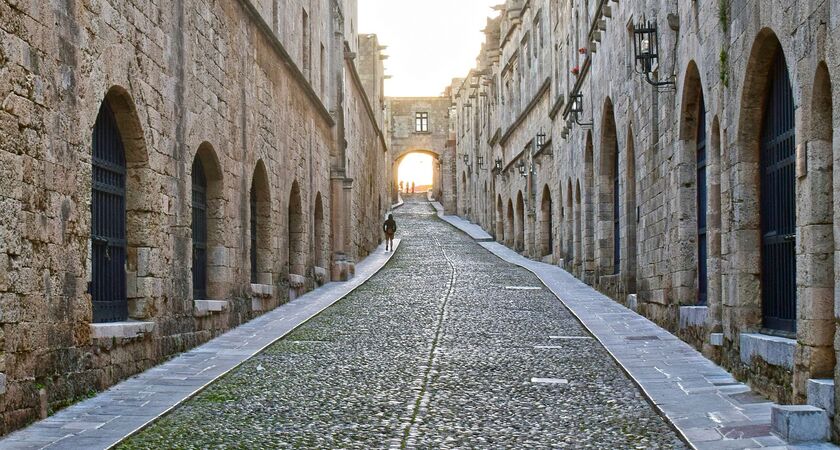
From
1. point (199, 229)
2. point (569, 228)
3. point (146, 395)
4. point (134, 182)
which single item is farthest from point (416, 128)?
point (146, 395)

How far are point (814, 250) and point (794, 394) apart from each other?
1.12 meters

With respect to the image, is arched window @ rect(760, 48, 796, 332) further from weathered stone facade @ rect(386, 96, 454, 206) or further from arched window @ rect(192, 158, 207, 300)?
weathered stone facade @ rect(386, 96, 454, 206)

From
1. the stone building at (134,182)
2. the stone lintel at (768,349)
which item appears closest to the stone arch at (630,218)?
the stone building at (134,182)

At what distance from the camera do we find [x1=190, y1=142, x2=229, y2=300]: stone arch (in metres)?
12.8

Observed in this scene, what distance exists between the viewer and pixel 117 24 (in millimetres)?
8992

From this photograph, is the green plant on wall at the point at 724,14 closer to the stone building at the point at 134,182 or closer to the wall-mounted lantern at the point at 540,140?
the stone building at the point at 134,182

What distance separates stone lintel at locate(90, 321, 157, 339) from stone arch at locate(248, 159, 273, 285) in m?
6.06

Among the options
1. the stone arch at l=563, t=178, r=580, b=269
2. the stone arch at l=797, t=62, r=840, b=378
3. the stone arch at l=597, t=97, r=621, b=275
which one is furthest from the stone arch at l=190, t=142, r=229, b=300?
the stone arch at l=563, t=178, r=580, b=269

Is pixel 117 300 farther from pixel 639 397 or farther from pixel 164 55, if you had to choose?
pixel 639 397

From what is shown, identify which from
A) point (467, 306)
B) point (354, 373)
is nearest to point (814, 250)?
point (354, 373)

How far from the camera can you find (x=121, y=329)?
8977 mm

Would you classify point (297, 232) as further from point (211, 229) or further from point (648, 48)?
point (648, 48)

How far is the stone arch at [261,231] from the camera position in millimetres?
16000

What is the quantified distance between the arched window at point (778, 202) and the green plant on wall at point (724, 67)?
0.81 m
